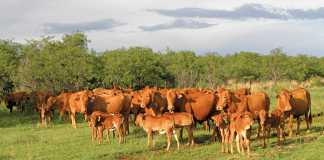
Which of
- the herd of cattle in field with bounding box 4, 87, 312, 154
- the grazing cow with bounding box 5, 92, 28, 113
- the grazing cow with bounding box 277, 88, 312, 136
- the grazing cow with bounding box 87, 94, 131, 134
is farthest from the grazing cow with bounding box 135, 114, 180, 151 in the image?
the grazing cow with bounding box 5, 92, 28, 113

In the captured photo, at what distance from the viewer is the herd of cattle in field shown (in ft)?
50.7

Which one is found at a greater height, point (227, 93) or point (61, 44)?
point (61, 44)

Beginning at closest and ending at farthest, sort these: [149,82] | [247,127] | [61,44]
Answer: [247,127]
[61,44]
[149,82]

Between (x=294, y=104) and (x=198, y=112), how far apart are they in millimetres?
4237

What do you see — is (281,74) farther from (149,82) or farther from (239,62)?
(149,82)

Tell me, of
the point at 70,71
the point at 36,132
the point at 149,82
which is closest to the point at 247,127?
the point at 36,132

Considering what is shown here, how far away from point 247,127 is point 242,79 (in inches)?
2338

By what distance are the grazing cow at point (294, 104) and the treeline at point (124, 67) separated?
24.1 m

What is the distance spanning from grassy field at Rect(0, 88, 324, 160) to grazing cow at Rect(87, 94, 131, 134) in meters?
1.05

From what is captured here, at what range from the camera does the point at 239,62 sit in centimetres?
7438

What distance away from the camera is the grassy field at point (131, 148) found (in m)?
14.5

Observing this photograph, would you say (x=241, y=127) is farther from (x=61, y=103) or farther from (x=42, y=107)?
(x=61, y=103)

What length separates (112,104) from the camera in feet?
73.4

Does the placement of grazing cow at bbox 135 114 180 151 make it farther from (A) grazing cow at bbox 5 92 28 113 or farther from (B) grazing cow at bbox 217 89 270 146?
(A) grazing cow at bbox 5 92 28 113
